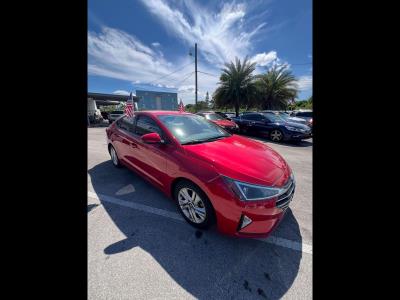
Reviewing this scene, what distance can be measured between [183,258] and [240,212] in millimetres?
761

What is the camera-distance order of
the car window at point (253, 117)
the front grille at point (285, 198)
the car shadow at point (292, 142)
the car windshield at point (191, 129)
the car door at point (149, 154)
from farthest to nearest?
the car window at point (253, 117) → the car shadow at point (292, 142) → the car windshield at point (191, 129) → the car door at point (149, 154) → the front grille at point (285, 198)

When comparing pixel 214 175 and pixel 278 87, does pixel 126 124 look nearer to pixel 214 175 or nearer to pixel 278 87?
pixel 214 175

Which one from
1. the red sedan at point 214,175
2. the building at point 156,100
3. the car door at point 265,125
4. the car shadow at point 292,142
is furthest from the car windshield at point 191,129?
the building at point 156,100

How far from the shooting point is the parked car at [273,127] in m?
8.26

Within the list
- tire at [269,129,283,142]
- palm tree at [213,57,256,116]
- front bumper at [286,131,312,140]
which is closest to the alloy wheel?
front bumper at [286,131,312,140]

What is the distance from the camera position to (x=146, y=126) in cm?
323

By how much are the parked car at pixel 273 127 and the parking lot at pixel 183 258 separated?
6.12 metres

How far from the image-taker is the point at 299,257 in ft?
6.35

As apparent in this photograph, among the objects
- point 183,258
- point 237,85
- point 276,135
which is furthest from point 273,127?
point 237,85

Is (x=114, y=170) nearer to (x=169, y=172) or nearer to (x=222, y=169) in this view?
(x=169, y=172)

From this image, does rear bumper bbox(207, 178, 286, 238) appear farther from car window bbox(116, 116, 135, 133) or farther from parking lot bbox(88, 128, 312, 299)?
car window bbox(116, 116, 135, 133)

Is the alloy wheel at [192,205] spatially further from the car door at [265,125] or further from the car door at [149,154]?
the car door at [265,125]
